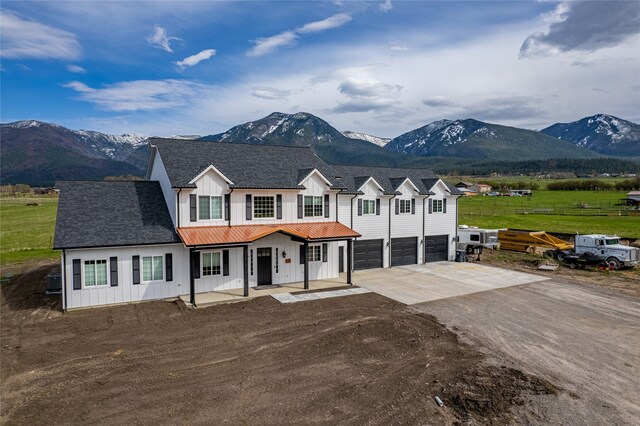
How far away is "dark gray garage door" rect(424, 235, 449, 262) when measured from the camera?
32469 mm

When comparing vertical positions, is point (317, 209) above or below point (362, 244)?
above

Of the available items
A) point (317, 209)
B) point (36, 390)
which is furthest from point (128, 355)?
point (317, 209)

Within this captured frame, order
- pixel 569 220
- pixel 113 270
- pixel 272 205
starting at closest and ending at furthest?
1. pixel 113 270
2. pixel 272 205
3. pixel 569 220

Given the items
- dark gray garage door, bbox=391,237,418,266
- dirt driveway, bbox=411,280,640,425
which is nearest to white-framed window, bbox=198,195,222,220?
dirt driveway, bbox=411,280,640,425

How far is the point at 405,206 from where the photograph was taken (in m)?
31.1

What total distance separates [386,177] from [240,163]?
12514 millimetres

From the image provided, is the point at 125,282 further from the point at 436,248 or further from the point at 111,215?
the point at 436,248

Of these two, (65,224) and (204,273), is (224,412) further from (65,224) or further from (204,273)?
(65,224)

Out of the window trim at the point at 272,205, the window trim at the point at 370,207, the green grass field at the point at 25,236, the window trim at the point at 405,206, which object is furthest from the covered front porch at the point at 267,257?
the green grass field at the point at 25,236

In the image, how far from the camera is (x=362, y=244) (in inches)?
1148

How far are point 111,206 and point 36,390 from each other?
41.2ft

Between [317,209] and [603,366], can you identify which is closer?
[603,366]

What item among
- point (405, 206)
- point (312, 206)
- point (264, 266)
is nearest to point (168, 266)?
point (264, 266)

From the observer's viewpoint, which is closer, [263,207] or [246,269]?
[246,269]
